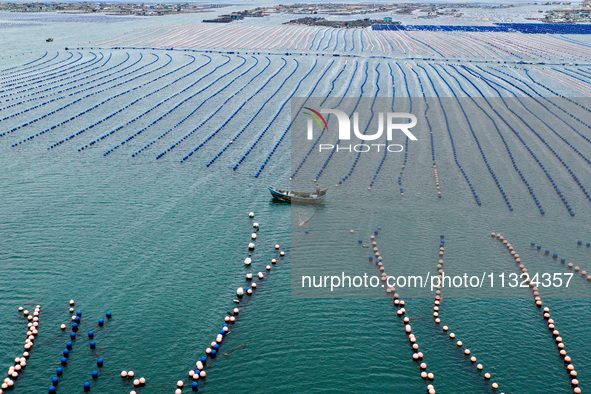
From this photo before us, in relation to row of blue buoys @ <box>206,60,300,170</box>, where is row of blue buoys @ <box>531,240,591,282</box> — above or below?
below

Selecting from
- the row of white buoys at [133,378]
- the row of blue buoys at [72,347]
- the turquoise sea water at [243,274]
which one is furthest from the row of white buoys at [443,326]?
the row of blue buoys at [72,347]

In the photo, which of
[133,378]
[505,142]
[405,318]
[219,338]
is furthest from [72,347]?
[505,142]

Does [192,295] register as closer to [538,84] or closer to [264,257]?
[264,257]

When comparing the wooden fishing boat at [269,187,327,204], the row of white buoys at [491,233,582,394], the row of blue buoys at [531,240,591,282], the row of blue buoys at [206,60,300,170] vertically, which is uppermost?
the row of blue buoys at [206,60,300,170]

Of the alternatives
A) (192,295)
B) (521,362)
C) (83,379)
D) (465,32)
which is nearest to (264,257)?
(192,295)

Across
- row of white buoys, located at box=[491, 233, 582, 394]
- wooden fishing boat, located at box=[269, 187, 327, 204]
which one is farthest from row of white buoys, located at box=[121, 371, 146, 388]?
wooden fishing boat, located at box=[269, 187, 327, 204]

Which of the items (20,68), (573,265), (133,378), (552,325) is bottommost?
(133,378)

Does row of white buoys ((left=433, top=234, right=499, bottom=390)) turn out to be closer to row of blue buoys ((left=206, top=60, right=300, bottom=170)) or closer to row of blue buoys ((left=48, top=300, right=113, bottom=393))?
row of blue buoys ((left=48, top=300, right=113, bottom=393))

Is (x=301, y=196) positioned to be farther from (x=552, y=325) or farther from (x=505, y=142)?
(x=505, y=142)
